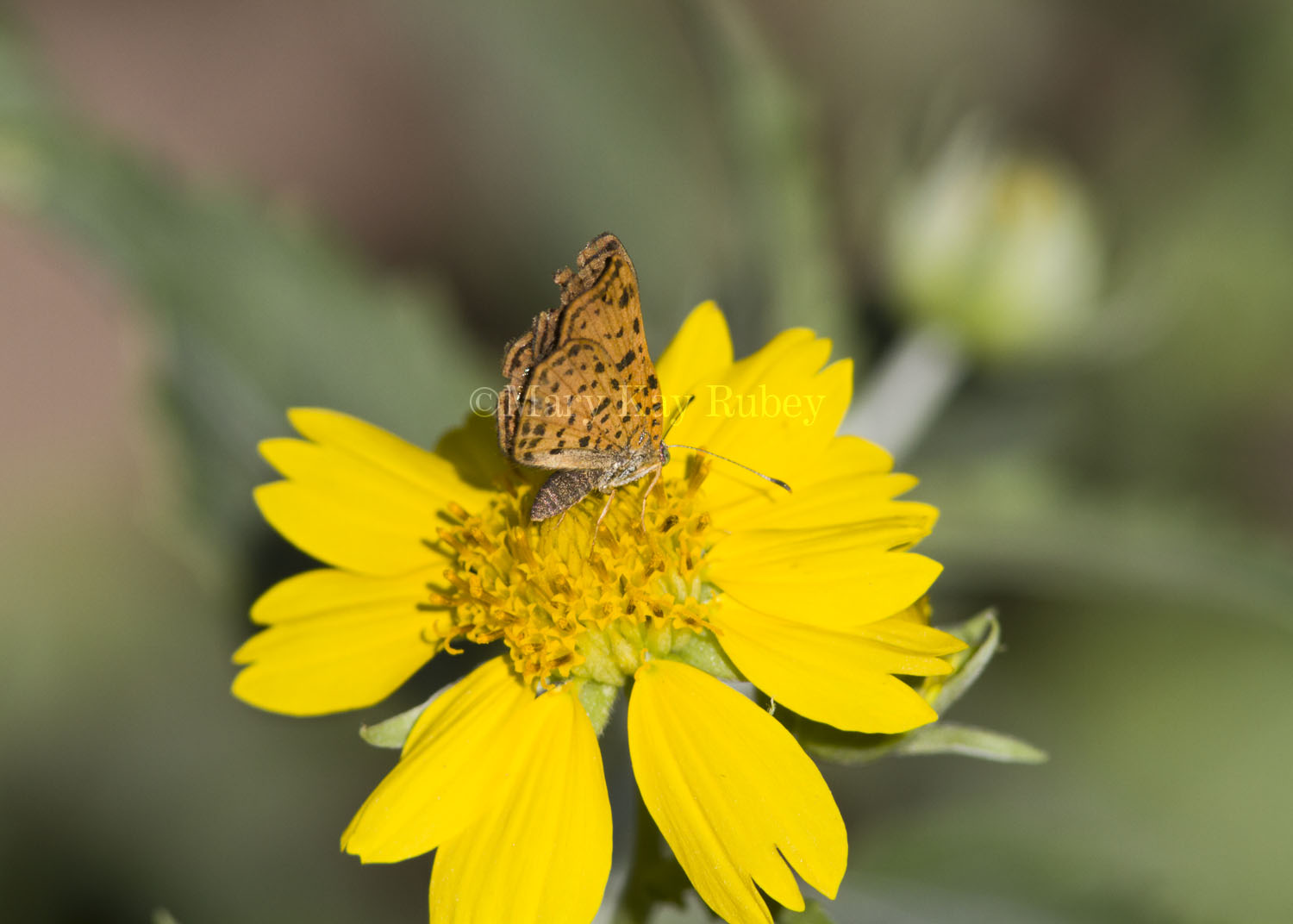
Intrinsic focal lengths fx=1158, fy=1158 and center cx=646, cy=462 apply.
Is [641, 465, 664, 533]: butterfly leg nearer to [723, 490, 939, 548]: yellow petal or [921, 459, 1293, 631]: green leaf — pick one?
[723, 490, 939, 548]: yellow petal

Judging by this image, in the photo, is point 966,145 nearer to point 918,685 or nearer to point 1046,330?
point 1046,330

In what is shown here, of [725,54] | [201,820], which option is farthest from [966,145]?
[201,820]

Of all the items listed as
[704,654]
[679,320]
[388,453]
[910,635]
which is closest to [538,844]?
[704,654]

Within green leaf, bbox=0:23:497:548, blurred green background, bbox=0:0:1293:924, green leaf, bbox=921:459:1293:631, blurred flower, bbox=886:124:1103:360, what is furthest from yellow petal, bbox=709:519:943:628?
blurred flower, bbox=886:124:1103:360

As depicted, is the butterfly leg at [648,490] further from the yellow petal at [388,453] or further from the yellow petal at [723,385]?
the yellow petal at [388,453]

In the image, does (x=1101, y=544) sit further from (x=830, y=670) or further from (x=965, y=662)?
(x=830, y=670)
